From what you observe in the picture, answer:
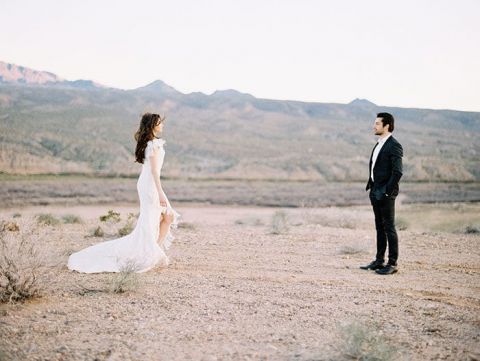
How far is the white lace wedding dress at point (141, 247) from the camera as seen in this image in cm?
727

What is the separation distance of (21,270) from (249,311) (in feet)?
8.78

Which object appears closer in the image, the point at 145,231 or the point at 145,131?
the point at 145,231

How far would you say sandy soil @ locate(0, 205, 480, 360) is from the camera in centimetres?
455

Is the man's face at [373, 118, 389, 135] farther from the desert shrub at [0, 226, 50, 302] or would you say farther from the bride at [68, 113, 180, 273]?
the desert shrub at [0, 226, 50, 302]

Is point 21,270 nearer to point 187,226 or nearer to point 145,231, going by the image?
point 145,231

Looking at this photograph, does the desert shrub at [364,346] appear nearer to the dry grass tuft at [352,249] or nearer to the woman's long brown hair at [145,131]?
the woman's long brown hair at [145,131]

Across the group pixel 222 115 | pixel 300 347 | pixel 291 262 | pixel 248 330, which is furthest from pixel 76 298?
pixel 222 115

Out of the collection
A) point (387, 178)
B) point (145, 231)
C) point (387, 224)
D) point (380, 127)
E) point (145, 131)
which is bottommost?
point (145, 231)

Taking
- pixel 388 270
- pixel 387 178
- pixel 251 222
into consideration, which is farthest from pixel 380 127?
pixel 251 222

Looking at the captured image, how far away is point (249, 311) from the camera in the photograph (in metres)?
5.62

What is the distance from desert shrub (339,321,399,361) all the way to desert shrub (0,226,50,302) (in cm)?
346

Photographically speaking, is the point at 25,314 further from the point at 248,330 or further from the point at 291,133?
the point at 291,133

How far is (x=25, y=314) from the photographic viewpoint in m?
5.33

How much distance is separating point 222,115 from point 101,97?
17207 millimetres
